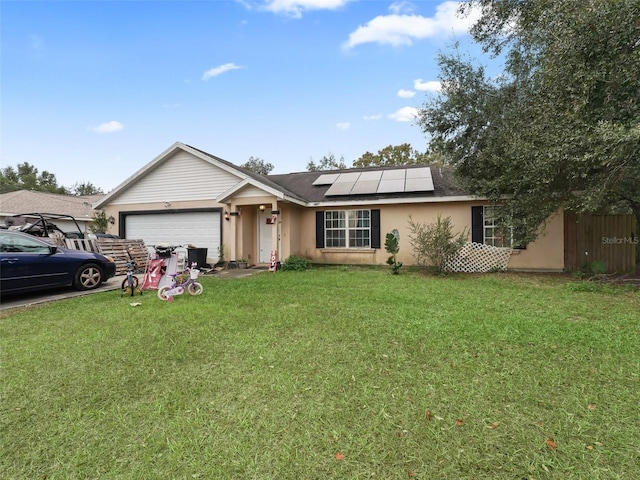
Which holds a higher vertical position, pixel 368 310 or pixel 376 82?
pixel 376 82

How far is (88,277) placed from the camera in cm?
762

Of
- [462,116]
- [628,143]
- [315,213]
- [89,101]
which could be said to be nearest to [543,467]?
[628,143]

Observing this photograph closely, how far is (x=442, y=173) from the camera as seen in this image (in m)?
13.1

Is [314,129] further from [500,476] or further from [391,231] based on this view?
[500,476]

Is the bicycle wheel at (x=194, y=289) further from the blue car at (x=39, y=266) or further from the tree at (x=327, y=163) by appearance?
the tree at (x=327, y=163)

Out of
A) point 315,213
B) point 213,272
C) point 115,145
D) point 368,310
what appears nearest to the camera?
point 368,310

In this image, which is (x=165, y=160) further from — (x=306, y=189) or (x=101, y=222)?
(x=306, y=189)

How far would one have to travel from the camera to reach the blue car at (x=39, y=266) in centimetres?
615

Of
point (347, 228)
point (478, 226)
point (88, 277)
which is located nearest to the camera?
point (88, 277)

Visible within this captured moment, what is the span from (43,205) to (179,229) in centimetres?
1630

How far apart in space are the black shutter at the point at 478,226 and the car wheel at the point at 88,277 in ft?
37.4

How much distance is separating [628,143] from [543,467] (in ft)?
22.8

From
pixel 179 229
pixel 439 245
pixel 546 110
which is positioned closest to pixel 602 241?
pixel 439 245

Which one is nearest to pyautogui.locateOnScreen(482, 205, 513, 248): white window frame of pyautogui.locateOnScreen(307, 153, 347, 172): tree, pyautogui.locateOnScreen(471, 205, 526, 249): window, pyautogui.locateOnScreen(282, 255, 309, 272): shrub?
pyautogui.locateOnScreen(471, 205, 526, 249): window
